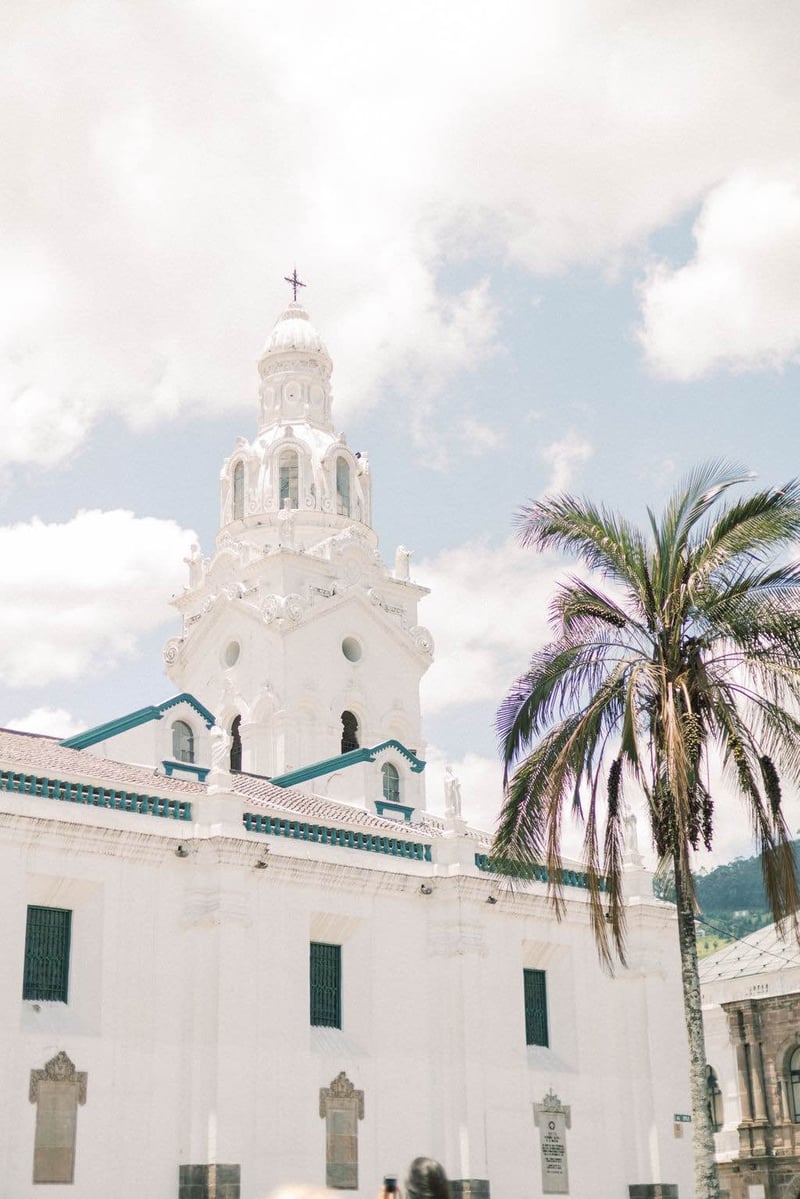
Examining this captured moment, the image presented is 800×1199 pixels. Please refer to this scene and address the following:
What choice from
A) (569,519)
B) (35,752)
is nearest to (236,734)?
(35,752)

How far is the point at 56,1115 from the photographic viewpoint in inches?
980

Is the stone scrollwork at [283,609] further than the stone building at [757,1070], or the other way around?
the stone building at [757,1070]

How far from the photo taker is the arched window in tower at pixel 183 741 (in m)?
35.6

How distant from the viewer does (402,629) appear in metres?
46.6

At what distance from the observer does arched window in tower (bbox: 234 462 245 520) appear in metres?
47.8

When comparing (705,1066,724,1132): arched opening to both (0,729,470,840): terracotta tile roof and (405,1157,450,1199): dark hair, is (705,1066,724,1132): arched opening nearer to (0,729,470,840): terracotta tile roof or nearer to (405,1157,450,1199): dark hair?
(0,729,470,840): terracotta tile roof

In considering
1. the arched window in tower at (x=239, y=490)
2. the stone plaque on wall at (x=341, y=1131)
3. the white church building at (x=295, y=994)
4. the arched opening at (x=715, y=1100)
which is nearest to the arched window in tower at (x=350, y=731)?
the white church building at (x=295, y=994)

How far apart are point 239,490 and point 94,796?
2197 centimetres

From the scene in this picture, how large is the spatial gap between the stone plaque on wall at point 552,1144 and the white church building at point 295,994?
0.04 metres

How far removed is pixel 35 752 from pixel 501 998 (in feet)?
37.7

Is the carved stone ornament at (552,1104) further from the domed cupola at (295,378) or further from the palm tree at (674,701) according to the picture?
the domed cupola at (295,378)

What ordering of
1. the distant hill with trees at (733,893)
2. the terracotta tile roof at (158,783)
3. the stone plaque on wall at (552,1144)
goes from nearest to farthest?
the terracotta tile roof at (158,783)
the stone plaque on wall at (552,1144)
the distant hill with trees at (733,893)

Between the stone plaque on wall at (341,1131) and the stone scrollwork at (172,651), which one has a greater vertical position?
the stone scrollwork at (172,651)

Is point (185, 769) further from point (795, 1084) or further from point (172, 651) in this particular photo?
point (795, 1084)
